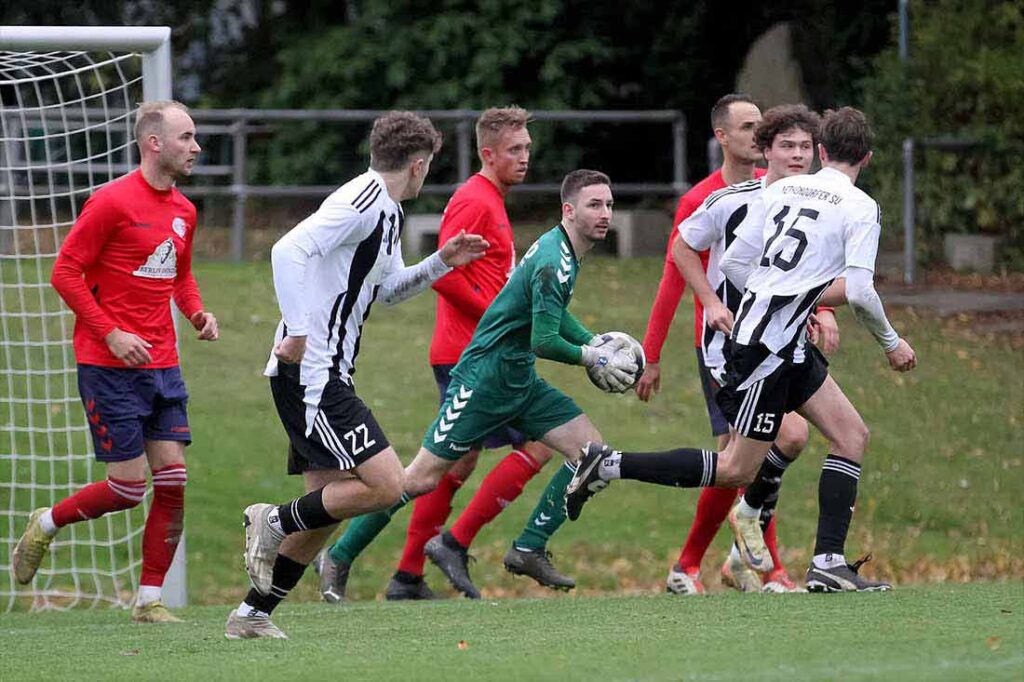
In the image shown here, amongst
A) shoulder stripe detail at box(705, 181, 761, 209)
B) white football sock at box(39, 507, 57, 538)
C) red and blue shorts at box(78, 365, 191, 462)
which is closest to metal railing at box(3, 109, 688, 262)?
white football sock at box(39, 507, 57, 538)

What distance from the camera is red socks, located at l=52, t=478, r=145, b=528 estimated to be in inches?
307

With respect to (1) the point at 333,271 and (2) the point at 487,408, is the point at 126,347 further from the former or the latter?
(2) the point at 487,408

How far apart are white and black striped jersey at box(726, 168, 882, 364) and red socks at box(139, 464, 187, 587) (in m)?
2.58

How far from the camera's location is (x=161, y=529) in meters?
7.98

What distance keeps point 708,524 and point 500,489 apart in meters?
1.04

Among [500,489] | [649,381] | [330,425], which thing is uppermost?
[330,425]

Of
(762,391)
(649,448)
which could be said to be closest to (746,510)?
(762,391)

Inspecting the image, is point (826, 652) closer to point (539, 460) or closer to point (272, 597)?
point (272, 597)

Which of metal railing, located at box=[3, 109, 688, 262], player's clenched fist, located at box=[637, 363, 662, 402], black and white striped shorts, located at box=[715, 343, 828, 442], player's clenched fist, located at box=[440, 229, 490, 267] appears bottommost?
metal railing, located at box=[3, 109, 688, 262]

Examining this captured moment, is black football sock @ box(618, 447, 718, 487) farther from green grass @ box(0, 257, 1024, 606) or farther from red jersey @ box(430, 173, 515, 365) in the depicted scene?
green grass @ box(0, 257, 1024, 606)

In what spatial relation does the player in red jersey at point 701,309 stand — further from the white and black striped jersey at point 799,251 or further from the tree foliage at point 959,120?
the tree foliage at point 959,120

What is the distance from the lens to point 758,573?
8.67m

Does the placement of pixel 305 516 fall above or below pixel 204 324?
below

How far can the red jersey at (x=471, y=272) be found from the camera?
8.66 m
